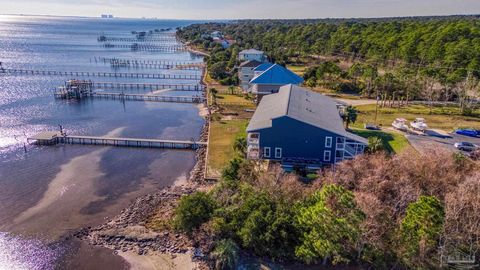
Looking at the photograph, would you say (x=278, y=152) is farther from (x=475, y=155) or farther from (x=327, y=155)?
(x=475, y=155)

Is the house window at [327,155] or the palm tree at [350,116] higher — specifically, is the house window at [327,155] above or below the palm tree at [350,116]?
below

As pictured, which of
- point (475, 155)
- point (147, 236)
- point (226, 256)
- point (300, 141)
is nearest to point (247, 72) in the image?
point (300, 141)

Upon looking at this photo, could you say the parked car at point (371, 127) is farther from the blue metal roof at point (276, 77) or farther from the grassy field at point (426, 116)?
the blue metal roof at point (276, 77)

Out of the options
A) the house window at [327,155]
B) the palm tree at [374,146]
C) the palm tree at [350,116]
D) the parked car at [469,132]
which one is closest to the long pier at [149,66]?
the palm tree at [350,116]

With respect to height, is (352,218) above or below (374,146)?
below

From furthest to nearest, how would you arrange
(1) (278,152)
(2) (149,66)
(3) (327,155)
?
(2) (149,66) < (1) (278,152) < (3) (327,155)
